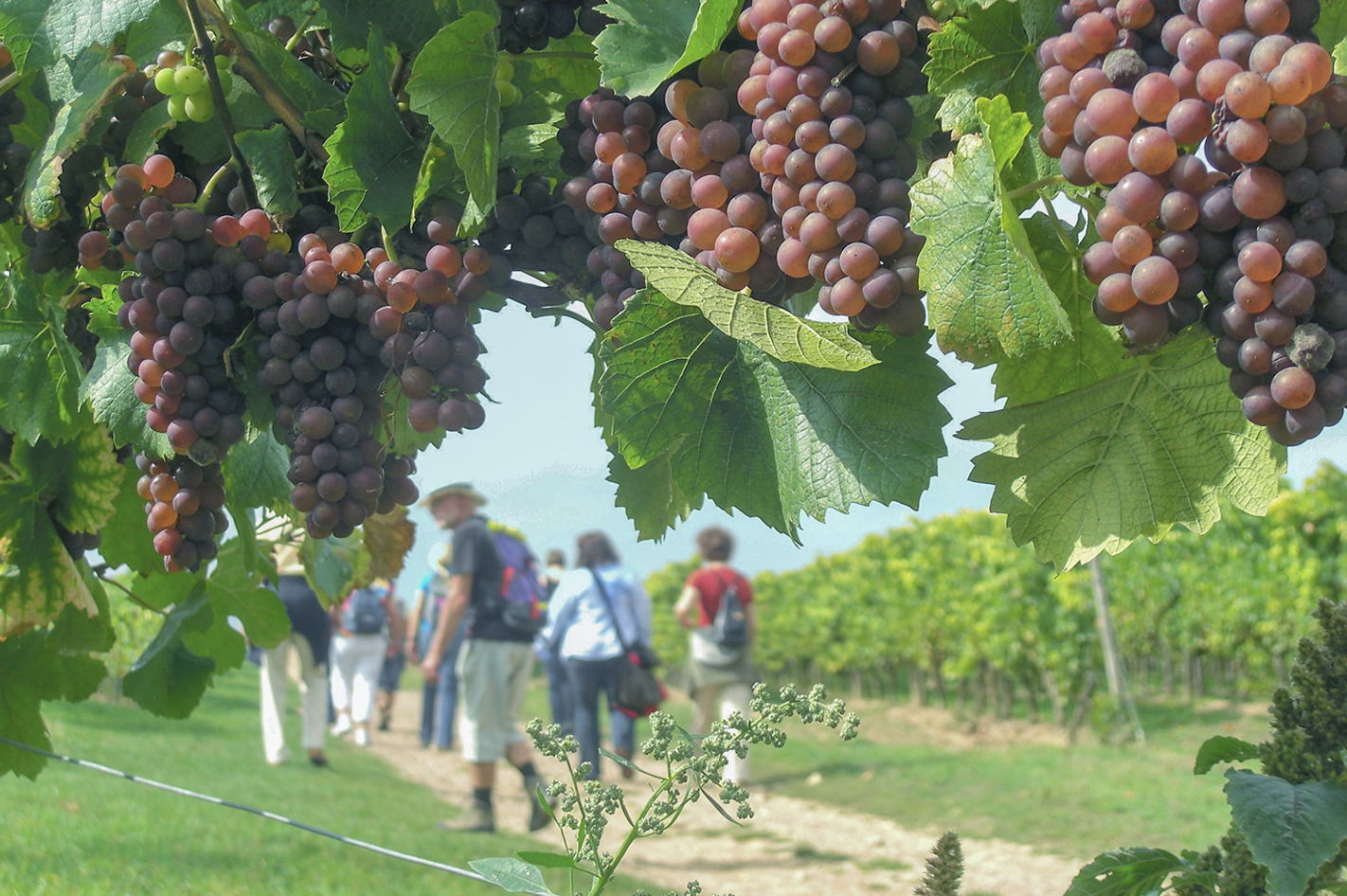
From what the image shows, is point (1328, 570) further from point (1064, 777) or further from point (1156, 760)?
point (1064, 777)

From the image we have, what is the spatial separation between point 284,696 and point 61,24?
8172mm

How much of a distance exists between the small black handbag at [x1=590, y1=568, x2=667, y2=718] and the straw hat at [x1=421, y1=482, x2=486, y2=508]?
937 mm

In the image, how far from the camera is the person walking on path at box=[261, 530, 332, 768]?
8.23 m

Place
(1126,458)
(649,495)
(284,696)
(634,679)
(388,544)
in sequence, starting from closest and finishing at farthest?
(1126,458), (649,495), (388,544), (634,679), (284,696)

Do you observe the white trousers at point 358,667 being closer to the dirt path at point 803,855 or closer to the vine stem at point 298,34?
the dirt path at point 803,855

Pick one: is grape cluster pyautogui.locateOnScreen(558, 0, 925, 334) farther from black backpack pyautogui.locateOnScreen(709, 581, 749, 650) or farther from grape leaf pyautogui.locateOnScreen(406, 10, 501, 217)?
black backpack pyautogui.locateOnScreen(709, 581, 749, 650)

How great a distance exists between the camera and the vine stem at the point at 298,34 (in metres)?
1.15

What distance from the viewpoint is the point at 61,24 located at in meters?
1.04

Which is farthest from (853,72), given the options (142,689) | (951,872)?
(142,689)

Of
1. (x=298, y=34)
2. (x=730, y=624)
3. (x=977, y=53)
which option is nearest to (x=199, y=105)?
(x=298, y=34)

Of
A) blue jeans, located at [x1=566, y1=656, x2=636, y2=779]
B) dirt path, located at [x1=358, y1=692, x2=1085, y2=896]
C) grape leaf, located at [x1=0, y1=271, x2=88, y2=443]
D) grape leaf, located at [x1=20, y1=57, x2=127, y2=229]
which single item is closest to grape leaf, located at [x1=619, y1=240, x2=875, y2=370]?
grape leaf, located at [x1=20, y1=57, x2=127, y2=229]

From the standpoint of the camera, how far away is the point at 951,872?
1123mm

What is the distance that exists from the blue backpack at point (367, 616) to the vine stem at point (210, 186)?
9482 mm

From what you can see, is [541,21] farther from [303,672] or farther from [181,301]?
[303,672]
